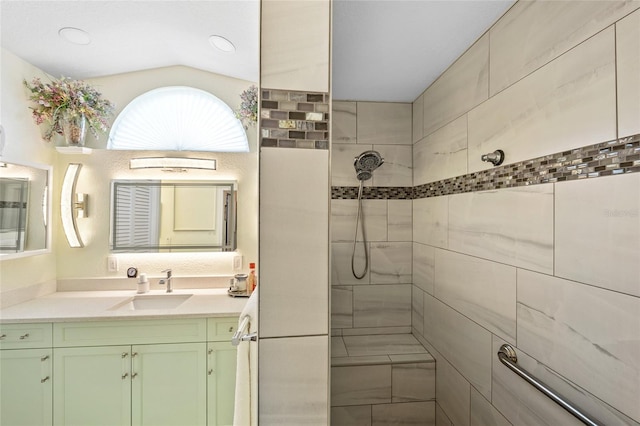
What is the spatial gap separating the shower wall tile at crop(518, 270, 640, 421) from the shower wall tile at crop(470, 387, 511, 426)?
1.27 ft

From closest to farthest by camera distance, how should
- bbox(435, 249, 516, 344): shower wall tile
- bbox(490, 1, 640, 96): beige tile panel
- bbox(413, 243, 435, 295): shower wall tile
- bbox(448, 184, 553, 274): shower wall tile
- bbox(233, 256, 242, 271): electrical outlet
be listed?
1. bbox(490, 1, 640, 96): beige tile panel
2. bbox(448, 184, 553, 274): shower wall tile
3. bbox(435, 249, 516, 344): shower wall tile
4. bbox(413, 243, 435, 295): shower wall tile
5. bbox(233, 256, 242, 271): electrical outlet

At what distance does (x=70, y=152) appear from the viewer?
201 cm

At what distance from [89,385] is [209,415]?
0.74 metres

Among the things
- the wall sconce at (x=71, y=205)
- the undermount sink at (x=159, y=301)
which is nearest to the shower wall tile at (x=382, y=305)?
the undermount sink at (x=159, y=301)

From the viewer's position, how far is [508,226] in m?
1.14

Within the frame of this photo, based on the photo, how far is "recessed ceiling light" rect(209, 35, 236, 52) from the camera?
1723 millimetres

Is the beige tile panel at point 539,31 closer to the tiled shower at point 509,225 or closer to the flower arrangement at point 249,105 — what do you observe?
the tiled shower at point 509,225

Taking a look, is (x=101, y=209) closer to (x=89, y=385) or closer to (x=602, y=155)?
(x=89, y=385)

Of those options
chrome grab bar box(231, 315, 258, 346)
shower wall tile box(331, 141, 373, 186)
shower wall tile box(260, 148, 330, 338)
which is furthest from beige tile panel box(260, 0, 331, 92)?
shower wall tile box(331, 141, 373, 186)

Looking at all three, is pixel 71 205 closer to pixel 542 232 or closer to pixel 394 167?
pixel 394 167

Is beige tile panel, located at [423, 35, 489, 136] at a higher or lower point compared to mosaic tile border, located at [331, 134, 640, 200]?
higher

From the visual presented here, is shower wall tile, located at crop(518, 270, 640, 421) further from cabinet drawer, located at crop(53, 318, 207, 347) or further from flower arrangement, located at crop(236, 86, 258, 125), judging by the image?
flower arrangement, located at crop(236, 86, 258, 125)

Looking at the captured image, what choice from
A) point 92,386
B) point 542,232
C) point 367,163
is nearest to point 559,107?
point 542,232

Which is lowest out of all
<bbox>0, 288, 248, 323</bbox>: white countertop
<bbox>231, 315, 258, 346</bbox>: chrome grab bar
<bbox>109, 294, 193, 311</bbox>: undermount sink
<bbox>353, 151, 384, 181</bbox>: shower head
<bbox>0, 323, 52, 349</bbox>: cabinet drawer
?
<bbox>0, 323, 52, 349</bbox>: cabinet drawer
